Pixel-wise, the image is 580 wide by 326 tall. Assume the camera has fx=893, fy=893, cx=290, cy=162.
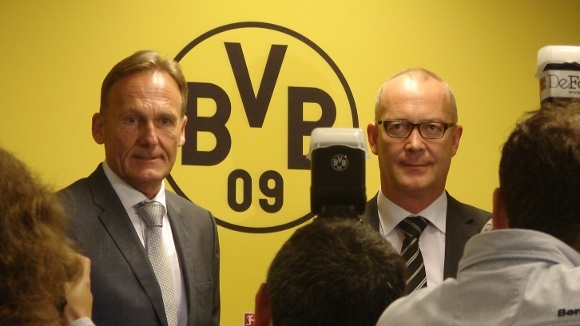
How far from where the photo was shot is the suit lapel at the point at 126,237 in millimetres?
2143

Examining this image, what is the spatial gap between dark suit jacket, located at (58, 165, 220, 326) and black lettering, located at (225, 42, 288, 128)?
24.3 inches

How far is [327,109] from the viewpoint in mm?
2967

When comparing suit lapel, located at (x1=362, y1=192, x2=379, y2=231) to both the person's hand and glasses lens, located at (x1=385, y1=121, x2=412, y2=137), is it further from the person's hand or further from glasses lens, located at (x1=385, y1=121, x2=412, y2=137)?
the person's hand

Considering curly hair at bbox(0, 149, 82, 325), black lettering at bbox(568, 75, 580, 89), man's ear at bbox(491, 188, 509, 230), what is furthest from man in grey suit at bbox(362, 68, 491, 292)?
curly hair at bbox(0, 149, 82, 325)

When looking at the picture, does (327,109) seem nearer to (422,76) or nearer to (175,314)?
(422,76)

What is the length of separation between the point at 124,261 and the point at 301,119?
3.20 feet

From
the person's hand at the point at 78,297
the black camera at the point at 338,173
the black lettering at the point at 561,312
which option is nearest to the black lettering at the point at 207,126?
the black camera at the point at 338,173

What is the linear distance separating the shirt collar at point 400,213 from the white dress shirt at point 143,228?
0.57 m

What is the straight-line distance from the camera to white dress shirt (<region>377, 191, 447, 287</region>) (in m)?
2.35

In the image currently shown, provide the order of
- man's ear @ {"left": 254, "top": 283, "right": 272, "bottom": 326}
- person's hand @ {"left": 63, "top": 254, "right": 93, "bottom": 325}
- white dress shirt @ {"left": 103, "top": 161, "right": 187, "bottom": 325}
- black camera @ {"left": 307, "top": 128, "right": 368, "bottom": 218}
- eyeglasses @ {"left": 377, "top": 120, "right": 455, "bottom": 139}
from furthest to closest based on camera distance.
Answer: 1. eyeglasses @ {"left": 377, "top": 120, "right": 455, "bottom": 139}
2. white dress shirt @ {"left": 103, "top": 161, "right": 187, "bottom": 325}
3. black camera @ {"left": 307, "top": 128, "right": 368, "bottom": 218}
4. person's hand @ {"left": 63, "top": 254, "right": 93, "bottom": 325}
5. man's ear @ {"left": 254, "top": 283, "right": 272, "bottom": 326}

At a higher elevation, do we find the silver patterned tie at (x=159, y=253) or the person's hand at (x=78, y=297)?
the person's hand at (x=78, y=297)

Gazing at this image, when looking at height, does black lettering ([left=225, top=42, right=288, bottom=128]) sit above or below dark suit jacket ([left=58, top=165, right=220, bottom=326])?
above

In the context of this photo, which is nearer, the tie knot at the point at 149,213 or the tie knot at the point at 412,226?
the tie knot at the point at 149,213

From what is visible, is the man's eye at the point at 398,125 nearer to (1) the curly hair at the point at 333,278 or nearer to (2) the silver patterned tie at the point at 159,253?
(2) the silver patterned tie at the point at 159,253
